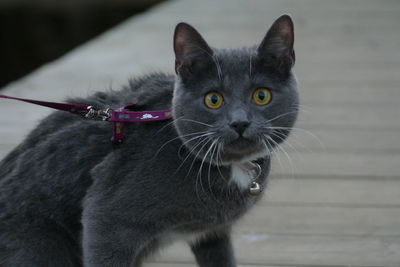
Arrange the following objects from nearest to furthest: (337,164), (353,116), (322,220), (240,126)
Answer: (240,126), (322,220), (337,164), (353,116)

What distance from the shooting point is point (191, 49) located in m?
1.99

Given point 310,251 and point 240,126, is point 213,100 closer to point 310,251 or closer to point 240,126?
point 240,126

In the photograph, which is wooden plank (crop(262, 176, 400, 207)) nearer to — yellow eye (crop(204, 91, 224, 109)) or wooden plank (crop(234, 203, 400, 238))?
wooden plank (crop(234, 203, 400, 238))

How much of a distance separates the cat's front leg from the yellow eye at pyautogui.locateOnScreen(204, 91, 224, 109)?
1.48 feet

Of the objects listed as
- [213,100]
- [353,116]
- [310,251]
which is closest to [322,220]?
[310,251]

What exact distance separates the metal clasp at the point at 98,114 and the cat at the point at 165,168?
31mm

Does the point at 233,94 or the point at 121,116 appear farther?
the point at 121,116

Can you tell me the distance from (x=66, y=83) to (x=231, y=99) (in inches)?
89.9

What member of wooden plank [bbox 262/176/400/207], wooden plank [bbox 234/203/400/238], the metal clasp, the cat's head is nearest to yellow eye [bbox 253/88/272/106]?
the cat's head

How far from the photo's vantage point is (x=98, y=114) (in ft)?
6.91

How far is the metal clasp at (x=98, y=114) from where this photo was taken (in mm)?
2092

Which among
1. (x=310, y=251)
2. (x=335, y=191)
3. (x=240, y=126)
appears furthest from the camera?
(x=335, y=191)

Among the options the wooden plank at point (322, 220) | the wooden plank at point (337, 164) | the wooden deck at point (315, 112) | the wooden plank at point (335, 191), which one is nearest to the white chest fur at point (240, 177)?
the wooden deck at point (315, 112)

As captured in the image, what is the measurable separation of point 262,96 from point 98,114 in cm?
44
